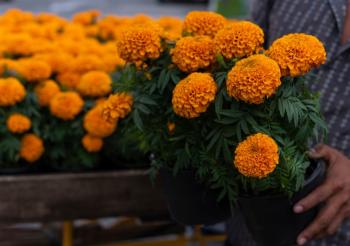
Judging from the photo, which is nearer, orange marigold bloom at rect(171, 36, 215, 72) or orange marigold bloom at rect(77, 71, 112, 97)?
orange marigold bloom at rect(171, 36, 215, 72)

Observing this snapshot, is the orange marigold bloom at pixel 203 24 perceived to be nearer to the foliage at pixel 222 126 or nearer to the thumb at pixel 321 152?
the foliage at pixel 222 126

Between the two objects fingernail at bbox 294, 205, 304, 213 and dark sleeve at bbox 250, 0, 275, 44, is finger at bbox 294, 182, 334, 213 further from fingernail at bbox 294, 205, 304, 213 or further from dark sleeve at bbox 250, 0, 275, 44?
dark sleeve at bbox 250, 0, 275, 44

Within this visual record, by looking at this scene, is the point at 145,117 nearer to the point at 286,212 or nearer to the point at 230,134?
the point at 230,134

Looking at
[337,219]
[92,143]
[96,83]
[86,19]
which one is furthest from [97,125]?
[86,19]

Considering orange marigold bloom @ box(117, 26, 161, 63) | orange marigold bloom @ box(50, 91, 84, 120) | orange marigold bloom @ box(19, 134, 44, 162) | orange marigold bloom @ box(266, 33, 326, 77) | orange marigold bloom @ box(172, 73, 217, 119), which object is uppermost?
orange marigold bloom @ box(266, 33, 326, 77)

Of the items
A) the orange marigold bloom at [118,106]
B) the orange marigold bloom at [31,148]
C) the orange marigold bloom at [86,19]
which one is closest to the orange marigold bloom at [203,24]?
the orange marigold bloom at [118,106]

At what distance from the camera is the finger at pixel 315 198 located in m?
1.36

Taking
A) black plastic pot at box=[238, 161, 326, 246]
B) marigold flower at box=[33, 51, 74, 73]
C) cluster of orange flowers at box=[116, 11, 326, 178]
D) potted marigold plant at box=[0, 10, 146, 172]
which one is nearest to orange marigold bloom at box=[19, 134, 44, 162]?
potted marigold plant at box=[0, 10, 146, 172]

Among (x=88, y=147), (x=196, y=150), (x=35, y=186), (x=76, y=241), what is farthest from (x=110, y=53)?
(x=196, y=150)

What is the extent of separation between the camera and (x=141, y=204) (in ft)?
6.73

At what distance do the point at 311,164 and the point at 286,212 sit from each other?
0.15m

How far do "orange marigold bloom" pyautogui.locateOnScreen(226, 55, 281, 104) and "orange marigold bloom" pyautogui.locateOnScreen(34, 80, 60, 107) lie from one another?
3.52 feet

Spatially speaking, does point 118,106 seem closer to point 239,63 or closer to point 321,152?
point 239,63

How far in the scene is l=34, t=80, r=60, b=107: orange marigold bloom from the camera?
212cm
